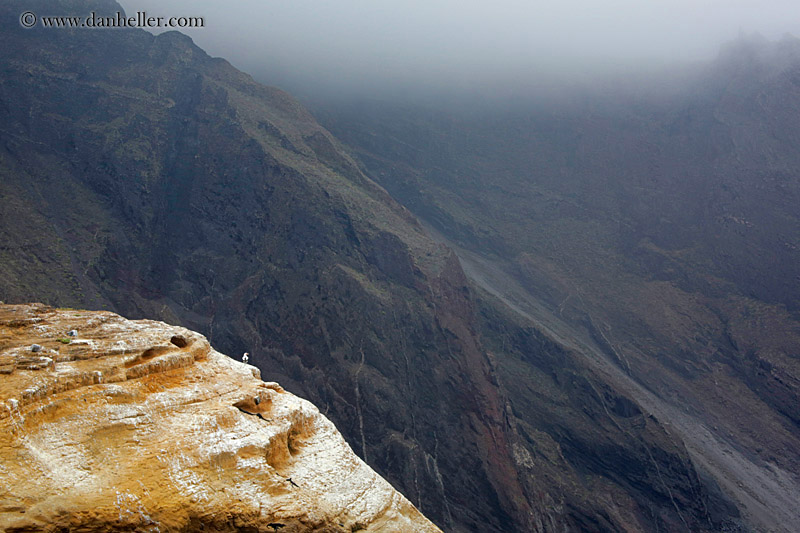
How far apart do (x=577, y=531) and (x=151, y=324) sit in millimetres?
52534

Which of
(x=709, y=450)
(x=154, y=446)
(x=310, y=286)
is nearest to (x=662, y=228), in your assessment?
(x=709, y=450)

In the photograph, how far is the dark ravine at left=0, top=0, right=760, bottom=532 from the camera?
5397 cm

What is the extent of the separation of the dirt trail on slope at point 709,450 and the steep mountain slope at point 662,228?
30cm

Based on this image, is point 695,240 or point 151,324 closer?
point 151,324

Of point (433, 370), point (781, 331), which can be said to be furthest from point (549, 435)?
point (781, 331)

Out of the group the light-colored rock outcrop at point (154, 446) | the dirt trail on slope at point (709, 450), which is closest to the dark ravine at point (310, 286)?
the dirt trail on slope at point (709, 450)

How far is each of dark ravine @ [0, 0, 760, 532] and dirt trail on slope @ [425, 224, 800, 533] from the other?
4038 mm

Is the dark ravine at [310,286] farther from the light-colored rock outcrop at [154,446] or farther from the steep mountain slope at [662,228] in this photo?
the light-colored rock outcrop at [154,446]

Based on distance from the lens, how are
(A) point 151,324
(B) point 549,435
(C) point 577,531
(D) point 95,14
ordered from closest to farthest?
1. (A) point 151,324
2. (C) point 577,531
3. (B) point 549,435
4. (D) point 95,14

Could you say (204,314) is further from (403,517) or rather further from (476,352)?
(403,517)

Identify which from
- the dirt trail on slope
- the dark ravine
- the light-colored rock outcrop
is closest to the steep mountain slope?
the dirt trail on slope

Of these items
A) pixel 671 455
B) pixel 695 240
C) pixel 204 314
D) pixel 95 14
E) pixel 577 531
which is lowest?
pixel 577 531

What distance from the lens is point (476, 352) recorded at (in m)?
63.1

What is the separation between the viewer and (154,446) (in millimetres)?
11398
